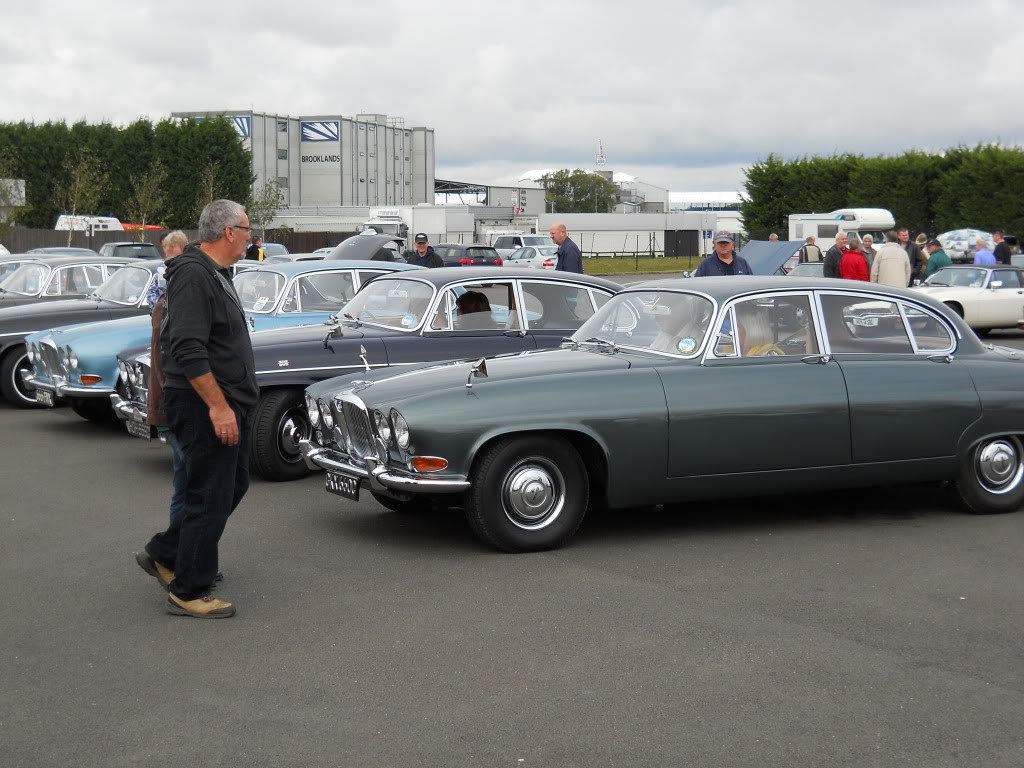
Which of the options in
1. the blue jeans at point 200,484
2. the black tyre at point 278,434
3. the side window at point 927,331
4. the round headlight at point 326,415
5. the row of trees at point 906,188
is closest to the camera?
the blue jeans at point 200,484

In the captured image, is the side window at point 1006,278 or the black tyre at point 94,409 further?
the side window at point 1006,278

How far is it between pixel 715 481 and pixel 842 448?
0.86 m

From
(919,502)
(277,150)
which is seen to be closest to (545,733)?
(919,502)

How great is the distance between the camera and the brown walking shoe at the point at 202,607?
231 inches

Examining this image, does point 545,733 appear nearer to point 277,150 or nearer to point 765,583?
point 765,583

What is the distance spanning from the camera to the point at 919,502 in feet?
28.2

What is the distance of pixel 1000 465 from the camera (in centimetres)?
810

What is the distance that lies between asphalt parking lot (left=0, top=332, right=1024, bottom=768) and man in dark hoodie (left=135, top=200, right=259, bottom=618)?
0.29 m

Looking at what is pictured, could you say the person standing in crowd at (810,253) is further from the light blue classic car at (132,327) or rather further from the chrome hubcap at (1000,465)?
the chrome hubcap at (1000,465)

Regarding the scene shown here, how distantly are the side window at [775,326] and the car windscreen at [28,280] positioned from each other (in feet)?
37.8

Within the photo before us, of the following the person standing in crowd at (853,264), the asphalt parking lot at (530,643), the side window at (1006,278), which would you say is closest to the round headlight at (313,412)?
the asphalt parking lot at (530,643)

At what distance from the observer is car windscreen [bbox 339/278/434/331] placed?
392 inches

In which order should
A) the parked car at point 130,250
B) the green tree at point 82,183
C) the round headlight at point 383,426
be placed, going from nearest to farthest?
the round headlight at point 383,426
the parked car at point 130,250
the green tree at point 82,183

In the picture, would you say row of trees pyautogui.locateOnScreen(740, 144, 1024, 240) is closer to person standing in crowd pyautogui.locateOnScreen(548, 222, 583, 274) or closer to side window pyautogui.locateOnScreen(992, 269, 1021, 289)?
side window pyautogui.locateOnScreen(992, 269, 1021, 289)
